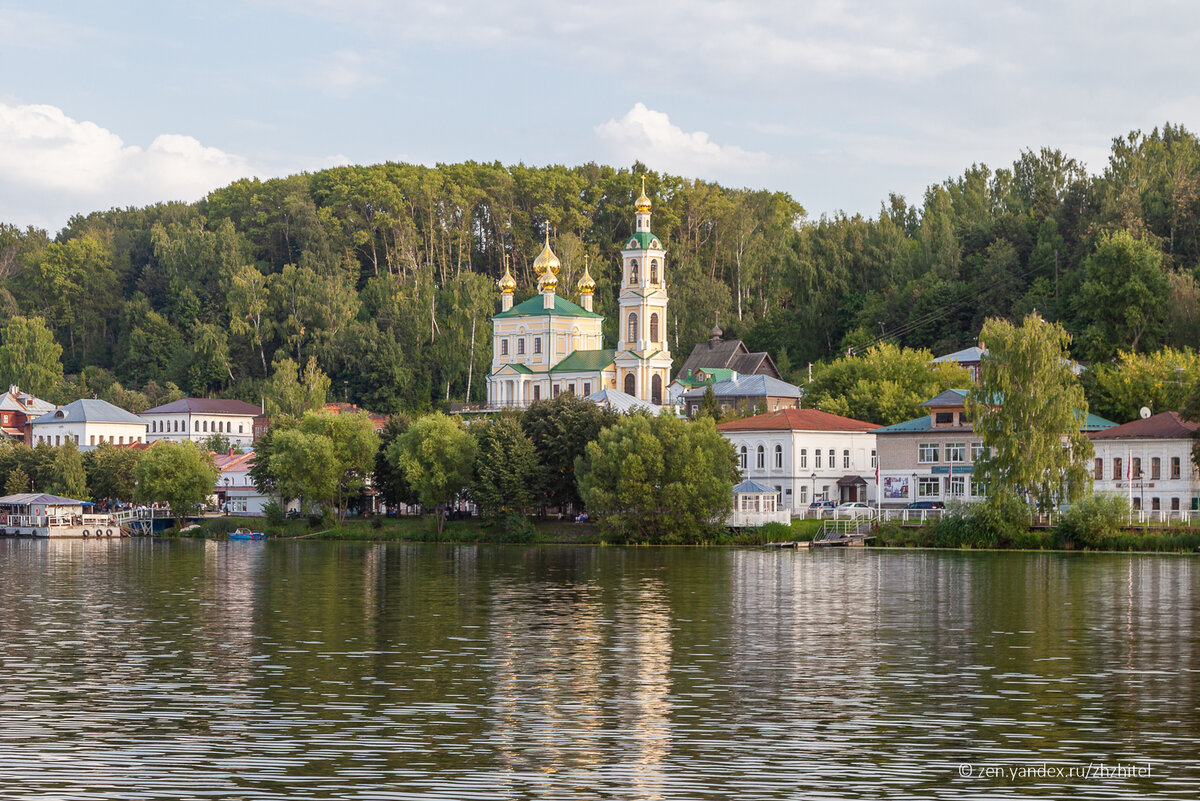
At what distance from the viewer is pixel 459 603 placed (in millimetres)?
47375

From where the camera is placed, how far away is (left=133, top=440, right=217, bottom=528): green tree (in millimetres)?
105250

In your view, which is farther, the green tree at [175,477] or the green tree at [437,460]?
the green tree at [175,477]

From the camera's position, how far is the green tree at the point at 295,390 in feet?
433

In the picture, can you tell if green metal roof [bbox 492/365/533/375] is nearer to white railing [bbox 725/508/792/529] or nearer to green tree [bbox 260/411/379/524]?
green tree [bbox 260/411/379/524]

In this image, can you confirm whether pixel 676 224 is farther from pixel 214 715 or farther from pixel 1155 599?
pixel 214 715

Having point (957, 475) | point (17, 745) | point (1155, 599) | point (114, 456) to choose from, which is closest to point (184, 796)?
point (17, 745)

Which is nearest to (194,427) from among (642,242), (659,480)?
(642,242)

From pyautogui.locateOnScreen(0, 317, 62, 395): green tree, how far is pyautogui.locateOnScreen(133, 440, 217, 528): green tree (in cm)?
5410

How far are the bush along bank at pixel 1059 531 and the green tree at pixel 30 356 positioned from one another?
10865 centimetres

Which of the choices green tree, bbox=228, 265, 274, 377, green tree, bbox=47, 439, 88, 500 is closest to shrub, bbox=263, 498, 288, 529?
green tree, bbox=47, 439, 88, 500

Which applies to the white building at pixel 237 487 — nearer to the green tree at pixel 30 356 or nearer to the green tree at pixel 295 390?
the green tree at pixel 295 390

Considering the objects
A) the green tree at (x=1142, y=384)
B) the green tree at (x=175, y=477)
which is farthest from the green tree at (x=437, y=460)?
the green tree at (x=1142, y=384)

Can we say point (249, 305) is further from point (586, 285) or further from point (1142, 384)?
point (1142, 384)

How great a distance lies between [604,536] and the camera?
8488cm
